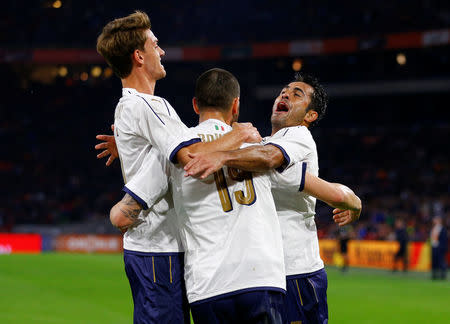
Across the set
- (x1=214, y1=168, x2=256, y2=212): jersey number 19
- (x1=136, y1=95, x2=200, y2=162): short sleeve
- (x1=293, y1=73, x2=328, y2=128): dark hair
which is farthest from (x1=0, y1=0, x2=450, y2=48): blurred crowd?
(x1=214, y1=168, x2=256, y2=212): jersey number 19

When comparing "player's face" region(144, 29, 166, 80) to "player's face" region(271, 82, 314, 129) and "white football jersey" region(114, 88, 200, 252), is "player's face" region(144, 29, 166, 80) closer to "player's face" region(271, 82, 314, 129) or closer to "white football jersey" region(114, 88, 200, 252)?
"white football jersey" region(114, 88, 200, 252)

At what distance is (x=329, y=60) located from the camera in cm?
3609

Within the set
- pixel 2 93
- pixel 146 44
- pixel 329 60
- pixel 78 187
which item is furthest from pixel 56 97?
pixel 146 44

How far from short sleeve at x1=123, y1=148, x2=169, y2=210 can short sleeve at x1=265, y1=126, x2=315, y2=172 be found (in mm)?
607

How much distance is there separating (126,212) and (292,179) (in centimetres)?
97

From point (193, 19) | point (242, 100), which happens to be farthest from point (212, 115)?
point (193, 19)

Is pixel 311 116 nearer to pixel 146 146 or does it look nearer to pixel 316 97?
pixel 316 97

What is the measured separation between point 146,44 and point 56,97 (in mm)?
36598

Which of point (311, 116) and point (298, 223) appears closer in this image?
point (298, 223)

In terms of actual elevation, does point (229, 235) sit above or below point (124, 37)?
below

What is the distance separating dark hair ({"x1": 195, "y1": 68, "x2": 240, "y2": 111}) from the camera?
3418 mm

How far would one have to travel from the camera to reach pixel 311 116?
15.4 ft

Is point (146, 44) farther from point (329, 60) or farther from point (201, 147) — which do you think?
point (329, 60)

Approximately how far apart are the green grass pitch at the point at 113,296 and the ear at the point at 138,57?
6.73 meters
